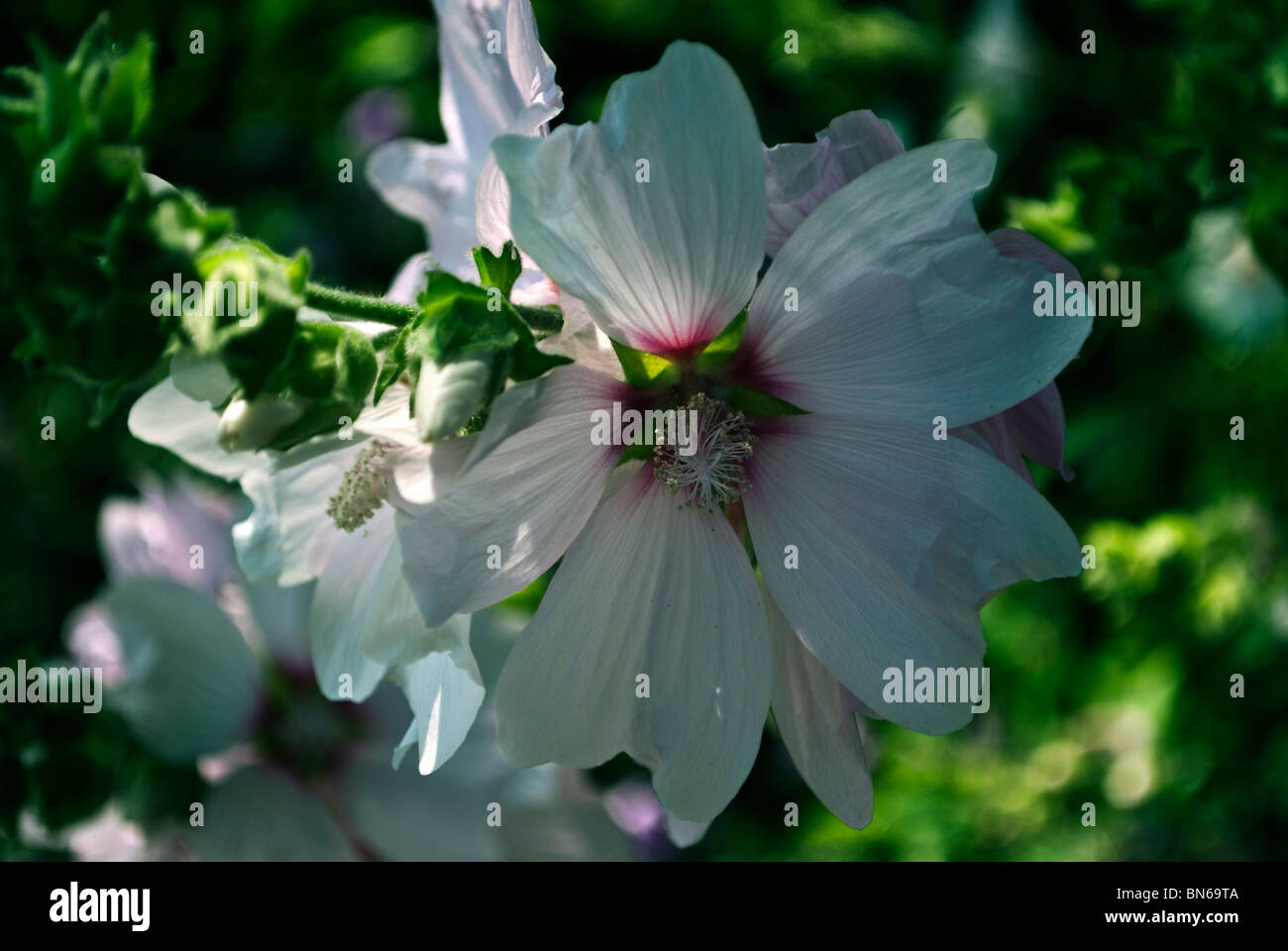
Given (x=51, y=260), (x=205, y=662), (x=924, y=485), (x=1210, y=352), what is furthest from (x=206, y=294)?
(x=1210, y=352)

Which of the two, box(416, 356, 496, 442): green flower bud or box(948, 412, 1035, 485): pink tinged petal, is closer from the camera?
box(416, 356, 496, 442): green flower bud

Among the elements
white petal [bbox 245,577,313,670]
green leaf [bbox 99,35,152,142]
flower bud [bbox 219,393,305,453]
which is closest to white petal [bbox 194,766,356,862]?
white petal [bbox 245,577,313,670]

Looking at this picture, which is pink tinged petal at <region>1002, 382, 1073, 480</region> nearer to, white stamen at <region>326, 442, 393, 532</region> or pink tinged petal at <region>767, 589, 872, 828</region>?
pink tinged petal at <region>767, 589, 872, 828</region>

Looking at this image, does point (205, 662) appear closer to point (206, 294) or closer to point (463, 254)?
point (463, 254)

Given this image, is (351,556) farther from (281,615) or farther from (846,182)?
(281,615)

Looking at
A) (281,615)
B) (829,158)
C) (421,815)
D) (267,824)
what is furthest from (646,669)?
(281,615)
